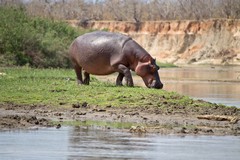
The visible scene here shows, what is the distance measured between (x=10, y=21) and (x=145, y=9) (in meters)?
62.1

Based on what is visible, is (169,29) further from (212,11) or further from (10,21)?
(10,21)

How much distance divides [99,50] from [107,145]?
417 inches

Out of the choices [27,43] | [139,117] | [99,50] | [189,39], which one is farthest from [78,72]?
[189,39]

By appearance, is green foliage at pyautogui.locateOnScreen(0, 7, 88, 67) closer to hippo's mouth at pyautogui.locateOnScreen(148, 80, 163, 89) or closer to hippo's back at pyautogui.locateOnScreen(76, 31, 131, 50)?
hippo's back at pyautogui.locateOnScreen(76, 31, 131, 50)

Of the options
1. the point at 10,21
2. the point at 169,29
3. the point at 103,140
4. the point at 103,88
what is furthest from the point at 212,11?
the point at 103,140

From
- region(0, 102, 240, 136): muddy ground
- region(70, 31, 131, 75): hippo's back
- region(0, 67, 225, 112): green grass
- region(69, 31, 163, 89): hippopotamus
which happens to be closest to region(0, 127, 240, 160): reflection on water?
region(0, 102, 240, 136): muddy ground

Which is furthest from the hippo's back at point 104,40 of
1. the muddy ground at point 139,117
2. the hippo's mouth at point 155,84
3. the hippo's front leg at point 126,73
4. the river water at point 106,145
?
the river water at point 106,145

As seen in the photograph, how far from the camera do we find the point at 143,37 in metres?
89.2

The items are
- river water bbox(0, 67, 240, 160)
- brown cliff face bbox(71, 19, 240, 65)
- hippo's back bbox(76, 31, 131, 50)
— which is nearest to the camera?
river water bbox(0, 67, 240, 160)

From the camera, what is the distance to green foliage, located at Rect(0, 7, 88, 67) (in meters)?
37.6

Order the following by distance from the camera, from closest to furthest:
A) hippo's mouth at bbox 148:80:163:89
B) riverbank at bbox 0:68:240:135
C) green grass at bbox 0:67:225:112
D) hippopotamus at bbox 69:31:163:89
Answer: riverbank at bbox 0:68:240:135, green grass at bbox 0:67:225:112, hippo's mouth at bbox 148:80:163:89, hippopotamus at bbox 69:31:163:89

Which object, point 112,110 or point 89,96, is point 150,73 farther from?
point 112,110

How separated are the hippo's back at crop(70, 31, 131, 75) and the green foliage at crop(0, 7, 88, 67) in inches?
473

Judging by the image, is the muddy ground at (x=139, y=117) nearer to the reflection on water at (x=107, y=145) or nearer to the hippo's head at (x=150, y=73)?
the reflection on water at (x=107, y=145)
